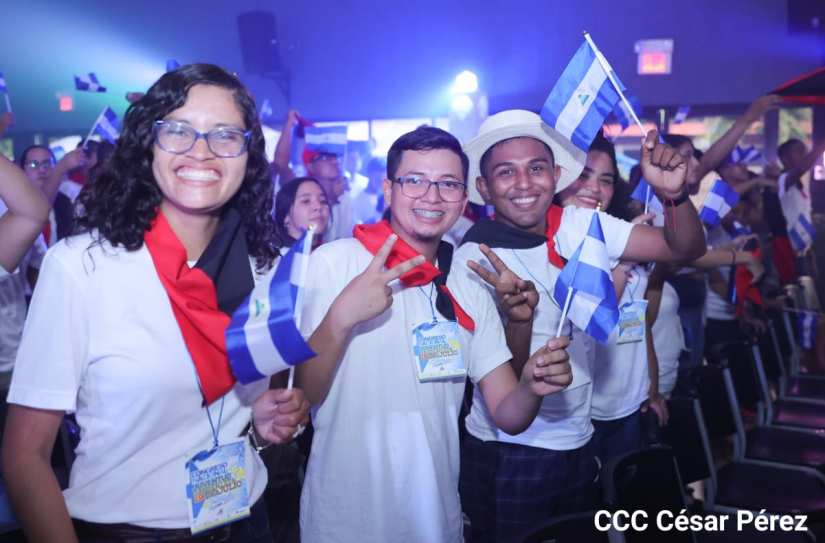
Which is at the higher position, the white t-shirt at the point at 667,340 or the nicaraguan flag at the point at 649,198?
the nicaraguan flag at the point at 649,198

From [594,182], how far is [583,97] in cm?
72

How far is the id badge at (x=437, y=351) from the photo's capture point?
67.6 inches

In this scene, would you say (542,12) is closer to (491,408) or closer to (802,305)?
(802,305)

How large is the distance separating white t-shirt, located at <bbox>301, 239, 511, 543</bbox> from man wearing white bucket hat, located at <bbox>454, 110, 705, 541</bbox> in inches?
15.7

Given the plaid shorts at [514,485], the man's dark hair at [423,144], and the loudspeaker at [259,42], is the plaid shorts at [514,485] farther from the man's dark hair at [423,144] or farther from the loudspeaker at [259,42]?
the loudspeaker at [259,42]

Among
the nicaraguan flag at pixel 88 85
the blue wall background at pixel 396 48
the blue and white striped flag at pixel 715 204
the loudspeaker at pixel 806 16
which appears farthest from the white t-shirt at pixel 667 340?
the loudspeaker at pixel 806 16

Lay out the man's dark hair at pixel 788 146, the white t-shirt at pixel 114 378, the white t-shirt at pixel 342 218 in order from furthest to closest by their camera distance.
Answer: the man's dark hair at pixel 788 146 < the white t-shirt at pixel 342 218 < the white t-shirt at pixel 114 378

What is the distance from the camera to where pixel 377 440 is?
1.66 metres

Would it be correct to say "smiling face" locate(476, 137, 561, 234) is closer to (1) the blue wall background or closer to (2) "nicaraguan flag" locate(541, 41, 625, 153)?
(2) "nicaraguan flag" locate(541, 41, 625, 153)

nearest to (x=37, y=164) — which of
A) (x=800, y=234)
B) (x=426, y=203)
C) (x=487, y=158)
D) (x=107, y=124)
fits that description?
(x=107, y=124)

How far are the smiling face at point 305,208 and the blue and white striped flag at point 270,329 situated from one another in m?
2.44

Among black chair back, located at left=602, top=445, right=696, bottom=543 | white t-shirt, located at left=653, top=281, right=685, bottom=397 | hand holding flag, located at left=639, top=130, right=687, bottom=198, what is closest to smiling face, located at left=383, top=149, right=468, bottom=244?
hand holding flag, located at left=639, top=130, right=687, bottom=198

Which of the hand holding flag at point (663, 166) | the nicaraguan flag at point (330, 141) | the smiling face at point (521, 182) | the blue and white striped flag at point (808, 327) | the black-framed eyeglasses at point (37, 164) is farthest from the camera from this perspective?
the nicaraguan flag at point (330, 141)

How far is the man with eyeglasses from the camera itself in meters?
1.63
